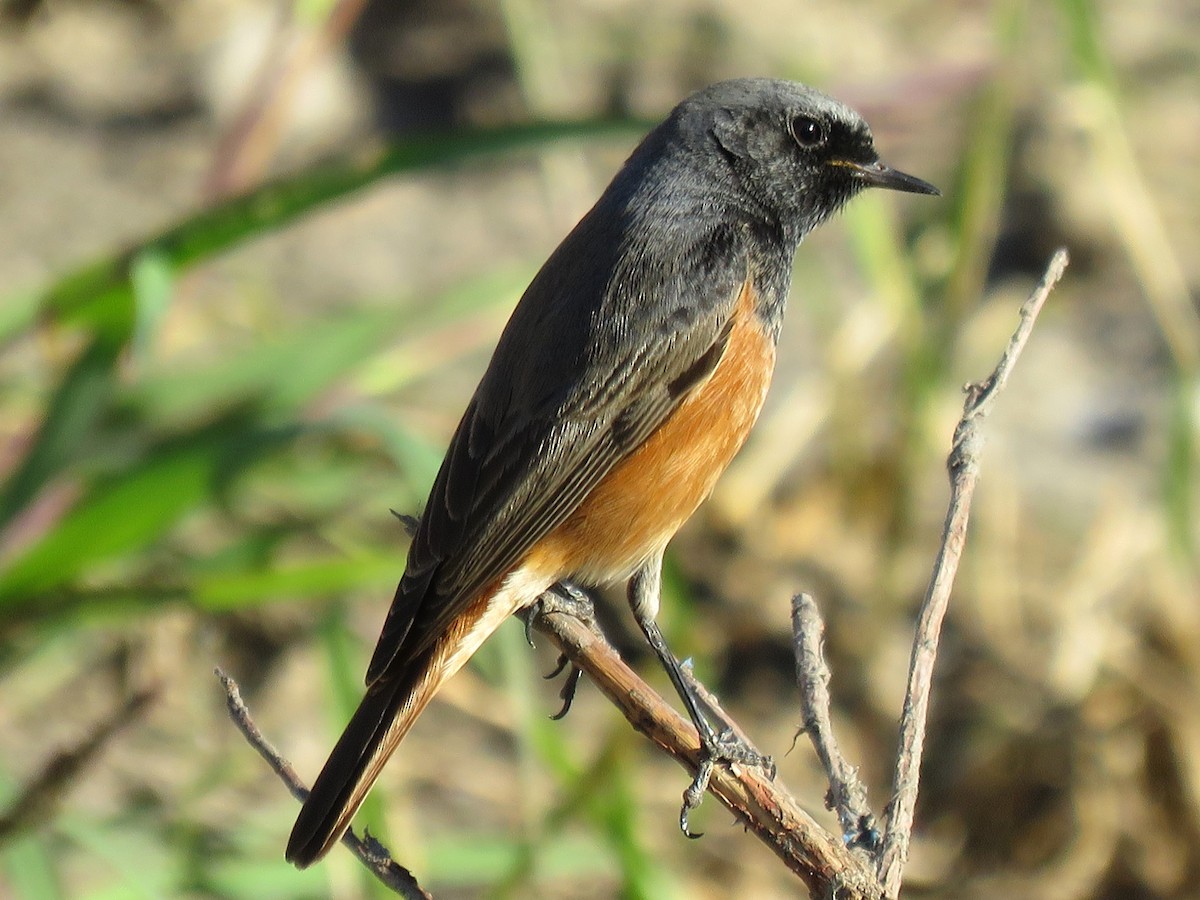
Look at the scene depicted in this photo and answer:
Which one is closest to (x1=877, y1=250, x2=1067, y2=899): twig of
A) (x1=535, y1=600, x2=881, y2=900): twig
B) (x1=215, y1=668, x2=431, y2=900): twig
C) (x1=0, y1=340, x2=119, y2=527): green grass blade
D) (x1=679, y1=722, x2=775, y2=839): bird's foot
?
(x1=535, y1=600, x2=881, y2=900): twig

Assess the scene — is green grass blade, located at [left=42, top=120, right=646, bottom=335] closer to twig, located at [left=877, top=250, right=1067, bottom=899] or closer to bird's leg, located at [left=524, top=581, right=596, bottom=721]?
bird's leg, located at [left=524, top=581, right=596, bottom=721]

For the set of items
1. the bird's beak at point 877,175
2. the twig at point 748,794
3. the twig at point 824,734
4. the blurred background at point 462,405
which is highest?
the bird's beak at point 877,175

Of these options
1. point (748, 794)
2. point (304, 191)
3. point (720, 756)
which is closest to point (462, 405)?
point (304, 191)

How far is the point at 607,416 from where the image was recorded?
3.22 metres

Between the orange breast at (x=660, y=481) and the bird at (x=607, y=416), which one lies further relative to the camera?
the orange breast at (x=660, y=481)

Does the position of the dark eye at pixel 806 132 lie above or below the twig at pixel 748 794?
above

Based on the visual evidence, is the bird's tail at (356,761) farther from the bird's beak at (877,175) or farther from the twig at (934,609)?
the bird's beak at (877,175)

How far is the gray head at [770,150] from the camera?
352 cm

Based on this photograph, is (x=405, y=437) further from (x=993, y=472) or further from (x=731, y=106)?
(x=993, y=472)

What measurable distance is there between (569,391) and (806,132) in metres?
0.88

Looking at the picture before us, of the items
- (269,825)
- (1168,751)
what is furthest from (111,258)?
(1168,751)

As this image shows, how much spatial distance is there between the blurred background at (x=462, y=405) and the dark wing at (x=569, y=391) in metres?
0.62

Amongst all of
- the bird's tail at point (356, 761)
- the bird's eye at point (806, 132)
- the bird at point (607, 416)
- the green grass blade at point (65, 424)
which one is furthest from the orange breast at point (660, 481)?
the green grass blade at point (65, 424)

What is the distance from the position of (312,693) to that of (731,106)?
8.96 ft
